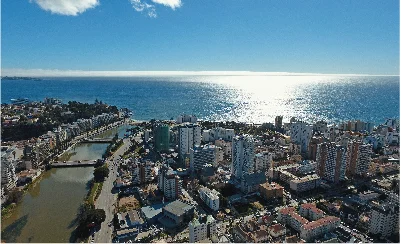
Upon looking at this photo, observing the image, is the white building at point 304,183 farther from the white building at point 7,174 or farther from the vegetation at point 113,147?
the white building at point 7,174

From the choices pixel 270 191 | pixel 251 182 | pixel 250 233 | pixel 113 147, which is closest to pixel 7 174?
pixel 113 147

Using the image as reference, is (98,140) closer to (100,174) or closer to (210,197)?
(100,174)

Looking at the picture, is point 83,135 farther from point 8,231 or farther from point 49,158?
point 8,231

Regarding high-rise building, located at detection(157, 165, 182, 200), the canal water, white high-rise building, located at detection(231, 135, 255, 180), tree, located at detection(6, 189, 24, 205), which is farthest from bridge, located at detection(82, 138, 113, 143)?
white high-rise building, located at detection(231, 135, 255, 180)

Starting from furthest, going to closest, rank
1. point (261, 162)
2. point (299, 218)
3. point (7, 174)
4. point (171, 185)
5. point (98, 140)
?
point (98, 140)
point (261, 162)
point (7, 174)
point (171, 185)
point (299, 218)

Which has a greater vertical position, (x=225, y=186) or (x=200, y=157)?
(x=200, y=157)

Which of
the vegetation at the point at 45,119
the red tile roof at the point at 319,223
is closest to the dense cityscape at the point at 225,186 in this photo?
the red tile roof at the point at 319,223
